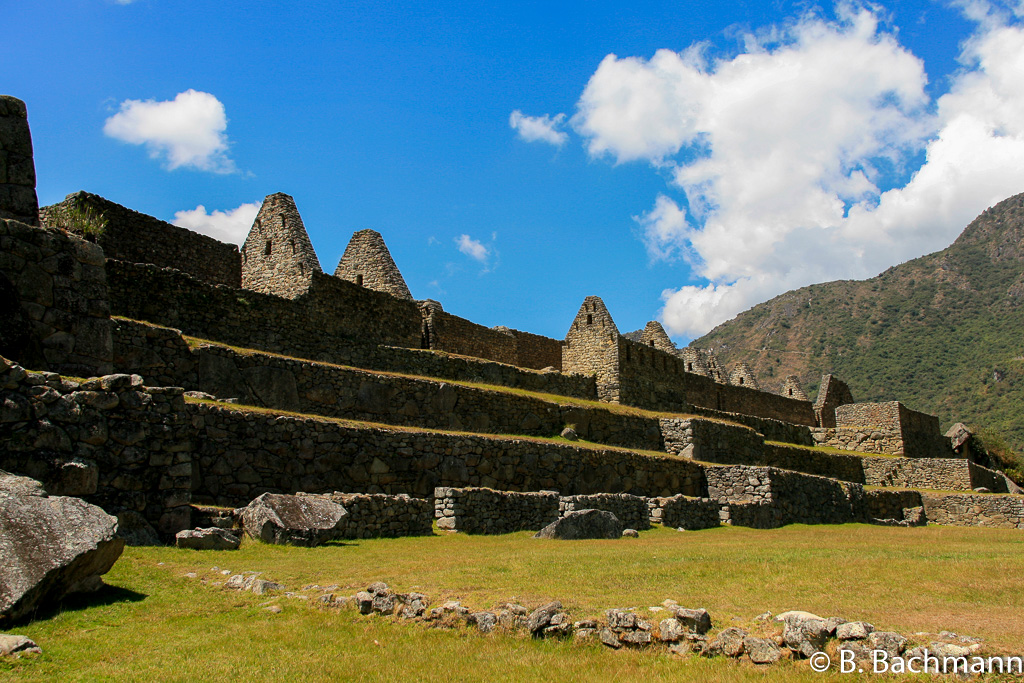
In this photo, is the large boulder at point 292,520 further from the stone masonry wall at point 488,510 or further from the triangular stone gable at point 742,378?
the triangular stone gable at point 742,378

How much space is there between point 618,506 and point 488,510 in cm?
356

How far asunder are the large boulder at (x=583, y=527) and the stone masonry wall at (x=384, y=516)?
2322 millimetres

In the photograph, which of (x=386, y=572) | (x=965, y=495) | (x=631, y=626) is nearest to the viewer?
(x=631, y=626)

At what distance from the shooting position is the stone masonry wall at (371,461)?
13.1 metres

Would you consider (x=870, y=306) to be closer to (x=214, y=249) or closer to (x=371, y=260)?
(x=371, y=260)

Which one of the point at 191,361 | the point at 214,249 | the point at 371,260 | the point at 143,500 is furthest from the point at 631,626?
the point at 371,260

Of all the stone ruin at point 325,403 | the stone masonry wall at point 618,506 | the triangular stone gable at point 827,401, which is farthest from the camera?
the triangular stone gable at point 827,401

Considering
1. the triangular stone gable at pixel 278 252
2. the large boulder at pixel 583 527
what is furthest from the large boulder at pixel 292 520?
the triangular stone gable at pixel 278 252

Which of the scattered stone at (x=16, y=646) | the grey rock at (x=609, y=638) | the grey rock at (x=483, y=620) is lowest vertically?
the grey rock at (x=609, y=638)

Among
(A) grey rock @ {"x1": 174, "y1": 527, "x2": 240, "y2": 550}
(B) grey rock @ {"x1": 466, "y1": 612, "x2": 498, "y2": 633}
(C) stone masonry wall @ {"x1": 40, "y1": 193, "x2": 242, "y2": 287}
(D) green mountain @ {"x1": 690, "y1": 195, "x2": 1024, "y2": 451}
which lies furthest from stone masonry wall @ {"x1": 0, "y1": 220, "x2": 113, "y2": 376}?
(D) green mountain @ {"x1": 690, "y1": 195, "x2": 1024, "y2": 451}

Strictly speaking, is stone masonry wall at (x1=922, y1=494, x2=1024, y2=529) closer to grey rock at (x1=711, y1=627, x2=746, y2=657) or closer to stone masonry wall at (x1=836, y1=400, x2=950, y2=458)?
stone masonry wall at (x1=836, y1=400, x2=950, y2=458)

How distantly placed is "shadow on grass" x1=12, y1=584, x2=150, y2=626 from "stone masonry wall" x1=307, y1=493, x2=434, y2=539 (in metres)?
4.95

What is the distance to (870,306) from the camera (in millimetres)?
102188

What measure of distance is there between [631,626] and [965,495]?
25.4 metres
